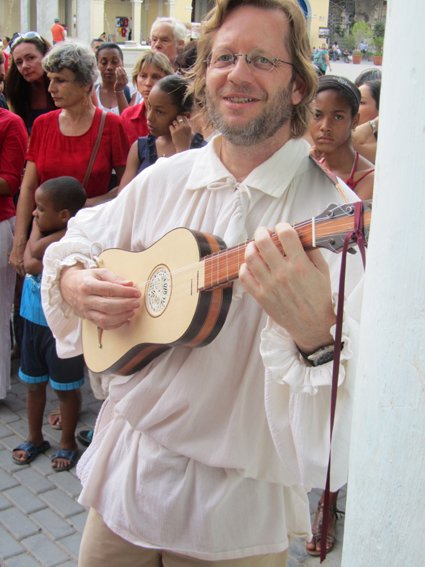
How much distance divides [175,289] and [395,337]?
1103 mm

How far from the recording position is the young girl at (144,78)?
4945mm

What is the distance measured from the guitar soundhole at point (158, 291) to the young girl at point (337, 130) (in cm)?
177

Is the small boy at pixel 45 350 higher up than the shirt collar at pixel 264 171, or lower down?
lower down

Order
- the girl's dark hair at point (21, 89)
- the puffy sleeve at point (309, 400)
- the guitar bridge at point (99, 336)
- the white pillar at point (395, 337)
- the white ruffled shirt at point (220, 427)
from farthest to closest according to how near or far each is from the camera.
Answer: the girl's dark hair at point (21, 89) < the guitar bridge at point (99, 336) < the white ruffled shirt at point (220, 427) < the puffy sleeve at point (309, 400) < the white pillar at point (395, 337)

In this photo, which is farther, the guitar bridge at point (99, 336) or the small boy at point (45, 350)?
the small boy at point (45, 350)

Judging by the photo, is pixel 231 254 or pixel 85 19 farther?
pixel 85 19

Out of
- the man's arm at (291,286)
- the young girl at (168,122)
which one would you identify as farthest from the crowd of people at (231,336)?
the young girl at (168,122)

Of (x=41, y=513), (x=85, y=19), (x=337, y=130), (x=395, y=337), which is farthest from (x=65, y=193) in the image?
(x=85, y=19)

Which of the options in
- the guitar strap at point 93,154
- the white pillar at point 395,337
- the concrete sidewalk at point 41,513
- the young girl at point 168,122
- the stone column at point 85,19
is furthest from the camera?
the stone column at point 85,19

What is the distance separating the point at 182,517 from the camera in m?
1.84

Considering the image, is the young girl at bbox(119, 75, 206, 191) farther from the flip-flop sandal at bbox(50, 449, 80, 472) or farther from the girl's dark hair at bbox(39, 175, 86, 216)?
the flip-flop sandal at bbox(50, 449, 80, 472)

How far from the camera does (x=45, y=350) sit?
3.98 metres

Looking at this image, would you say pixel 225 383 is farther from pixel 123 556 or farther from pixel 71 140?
pixel 71 140

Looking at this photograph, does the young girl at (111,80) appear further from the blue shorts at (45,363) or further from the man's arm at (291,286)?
the man's arm at (291,286)
